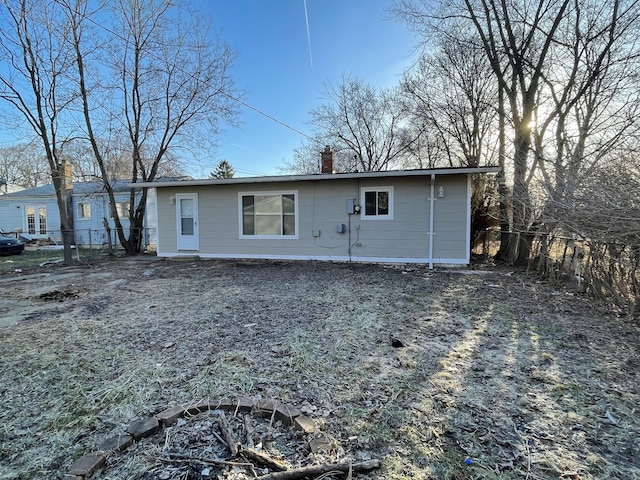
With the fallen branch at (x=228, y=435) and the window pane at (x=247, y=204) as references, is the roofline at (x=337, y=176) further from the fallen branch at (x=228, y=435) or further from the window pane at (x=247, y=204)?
the fallen branch at (x=228, y=435)

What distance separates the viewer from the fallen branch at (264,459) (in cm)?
181

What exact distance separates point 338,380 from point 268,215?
24.3 feet

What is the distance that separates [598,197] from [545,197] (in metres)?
1.93

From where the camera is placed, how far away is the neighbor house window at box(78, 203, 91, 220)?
56.1 feet

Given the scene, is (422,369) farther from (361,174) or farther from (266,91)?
(266,91)

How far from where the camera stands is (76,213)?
1714cm

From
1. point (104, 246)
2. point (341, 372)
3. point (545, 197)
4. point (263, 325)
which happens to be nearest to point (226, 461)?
point (341, 372)

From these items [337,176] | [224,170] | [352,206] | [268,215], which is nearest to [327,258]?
[352,206]

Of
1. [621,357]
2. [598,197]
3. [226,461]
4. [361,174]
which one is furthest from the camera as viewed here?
[361,174]

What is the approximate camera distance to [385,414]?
2352mm

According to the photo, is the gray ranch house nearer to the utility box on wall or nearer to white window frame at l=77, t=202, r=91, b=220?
the utility box on wall

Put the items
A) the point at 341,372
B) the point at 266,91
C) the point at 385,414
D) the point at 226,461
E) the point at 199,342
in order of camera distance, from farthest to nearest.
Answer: the point at 266,91 → the point at 199,342 → the point at 341,372 → the point at 385,414 → the point at 226,461

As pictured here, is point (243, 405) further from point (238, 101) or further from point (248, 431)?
point (238, 101)

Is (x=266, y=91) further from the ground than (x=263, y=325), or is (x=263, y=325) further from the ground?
(x=266, y=91)
